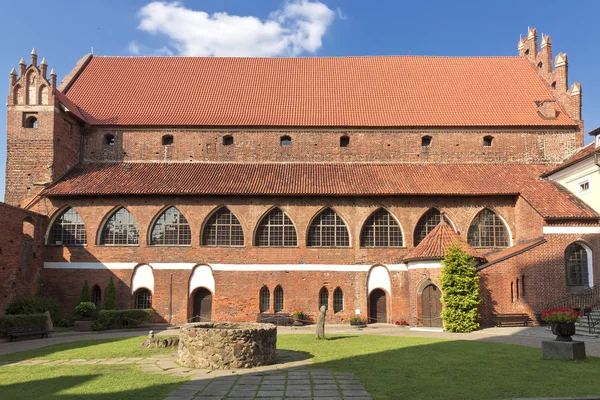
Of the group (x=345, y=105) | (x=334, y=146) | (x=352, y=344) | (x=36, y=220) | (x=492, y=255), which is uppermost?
(x=345, y=105)

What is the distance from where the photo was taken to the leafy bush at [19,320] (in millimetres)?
21969

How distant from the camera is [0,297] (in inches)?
945

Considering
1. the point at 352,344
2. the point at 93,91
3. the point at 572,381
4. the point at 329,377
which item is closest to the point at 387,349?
the point at 352,344

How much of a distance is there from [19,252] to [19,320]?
15.7 ft

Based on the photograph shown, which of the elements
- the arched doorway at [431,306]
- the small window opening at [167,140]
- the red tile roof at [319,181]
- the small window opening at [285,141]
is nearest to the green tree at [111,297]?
the red tile roof at [319,181]

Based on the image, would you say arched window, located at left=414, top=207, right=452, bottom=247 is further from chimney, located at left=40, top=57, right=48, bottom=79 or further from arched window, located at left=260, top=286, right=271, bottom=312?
chimney, located at left=40, top=57, right=48, bottom=79

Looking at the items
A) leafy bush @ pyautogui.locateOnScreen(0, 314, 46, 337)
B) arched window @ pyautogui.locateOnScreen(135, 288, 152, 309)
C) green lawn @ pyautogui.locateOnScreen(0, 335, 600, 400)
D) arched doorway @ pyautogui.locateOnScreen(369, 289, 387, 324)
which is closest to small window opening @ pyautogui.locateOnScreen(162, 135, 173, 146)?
arched window @ pyautogui.locateOnScreen(135, 288, 152, 309)

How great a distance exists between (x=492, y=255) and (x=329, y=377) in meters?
18.1

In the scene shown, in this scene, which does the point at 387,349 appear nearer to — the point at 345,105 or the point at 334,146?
the point at 334,146

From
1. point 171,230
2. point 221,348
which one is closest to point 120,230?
point 171,230

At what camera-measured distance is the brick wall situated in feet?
80.4

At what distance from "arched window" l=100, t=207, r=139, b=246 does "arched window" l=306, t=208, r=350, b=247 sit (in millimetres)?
9928

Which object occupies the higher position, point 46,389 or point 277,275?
point 277,275

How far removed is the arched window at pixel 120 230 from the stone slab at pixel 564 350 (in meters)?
21.8
